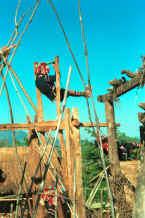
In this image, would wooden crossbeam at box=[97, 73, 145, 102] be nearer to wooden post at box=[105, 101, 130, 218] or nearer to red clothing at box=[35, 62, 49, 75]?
wooden post at box=[105, 101, 130, 218]

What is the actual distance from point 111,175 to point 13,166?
128 inches

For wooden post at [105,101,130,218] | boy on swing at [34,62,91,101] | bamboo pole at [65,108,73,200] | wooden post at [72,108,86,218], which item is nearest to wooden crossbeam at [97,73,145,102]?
wooden post at [105,101,130,218]

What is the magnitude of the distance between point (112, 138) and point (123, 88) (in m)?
1.16

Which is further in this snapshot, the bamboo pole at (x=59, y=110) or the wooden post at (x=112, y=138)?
the wooden post at (x=112, y=138)

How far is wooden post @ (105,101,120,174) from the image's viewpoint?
5.41 metres

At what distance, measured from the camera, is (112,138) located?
557 centimetres

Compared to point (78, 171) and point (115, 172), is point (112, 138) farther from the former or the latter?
point (78, 171)

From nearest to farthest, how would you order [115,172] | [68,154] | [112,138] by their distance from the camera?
[68,154] < [115,172] < [112,138]

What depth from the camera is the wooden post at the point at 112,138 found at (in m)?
5.41

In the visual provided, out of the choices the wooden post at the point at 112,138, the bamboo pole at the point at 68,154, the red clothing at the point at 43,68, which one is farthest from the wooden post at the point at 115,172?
the red clothing at the point at 43,68

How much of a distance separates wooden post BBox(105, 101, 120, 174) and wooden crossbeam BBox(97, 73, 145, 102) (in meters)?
0.16

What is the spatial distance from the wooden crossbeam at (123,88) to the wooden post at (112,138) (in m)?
0.16

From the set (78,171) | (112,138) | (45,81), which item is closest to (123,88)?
(112,138)

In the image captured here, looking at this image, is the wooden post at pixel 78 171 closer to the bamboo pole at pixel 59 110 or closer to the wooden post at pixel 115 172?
the bamboo pole at pixel 59 110
